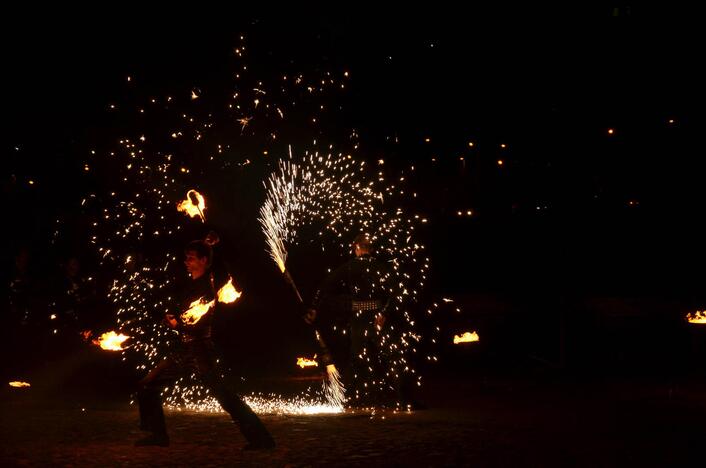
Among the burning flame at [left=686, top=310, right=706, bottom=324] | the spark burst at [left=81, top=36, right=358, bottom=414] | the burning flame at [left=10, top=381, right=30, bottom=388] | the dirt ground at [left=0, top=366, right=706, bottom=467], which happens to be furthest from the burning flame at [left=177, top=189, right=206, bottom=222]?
the burning flame at [left=686, top=310, right=706, bottom=324]

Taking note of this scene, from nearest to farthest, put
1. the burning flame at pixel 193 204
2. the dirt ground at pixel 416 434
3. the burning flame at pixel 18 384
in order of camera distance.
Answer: the dirt ground at pixel 416 434
the burning flame at pixel 193 204
the burning flame at pixel 18 384

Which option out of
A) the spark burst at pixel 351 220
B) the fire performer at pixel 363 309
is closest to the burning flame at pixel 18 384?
the spark burst at pixel 351 220

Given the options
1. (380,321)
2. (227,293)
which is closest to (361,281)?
(380,321)

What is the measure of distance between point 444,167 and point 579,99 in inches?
103

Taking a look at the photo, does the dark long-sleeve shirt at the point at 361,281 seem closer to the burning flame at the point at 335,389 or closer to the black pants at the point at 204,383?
the burning flame at the point at 335,389

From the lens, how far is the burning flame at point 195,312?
7.32m

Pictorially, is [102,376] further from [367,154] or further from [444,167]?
[444,167]

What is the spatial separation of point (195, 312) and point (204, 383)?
59 centimetres

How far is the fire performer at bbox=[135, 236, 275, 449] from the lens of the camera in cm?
732

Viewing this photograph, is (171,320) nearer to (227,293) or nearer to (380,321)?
(227,293)

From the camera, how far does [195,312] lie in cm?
733

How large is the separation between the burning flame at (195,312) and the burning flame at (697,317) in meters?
10.9

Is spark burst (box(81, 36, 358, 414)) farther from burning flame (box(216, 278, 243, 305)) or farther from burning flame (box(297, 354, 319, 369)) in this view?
burning flame (box(216, 278, 243, 305))

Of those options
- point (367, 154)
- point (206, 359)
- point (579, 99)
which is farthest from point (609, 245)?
point (206, 359)
